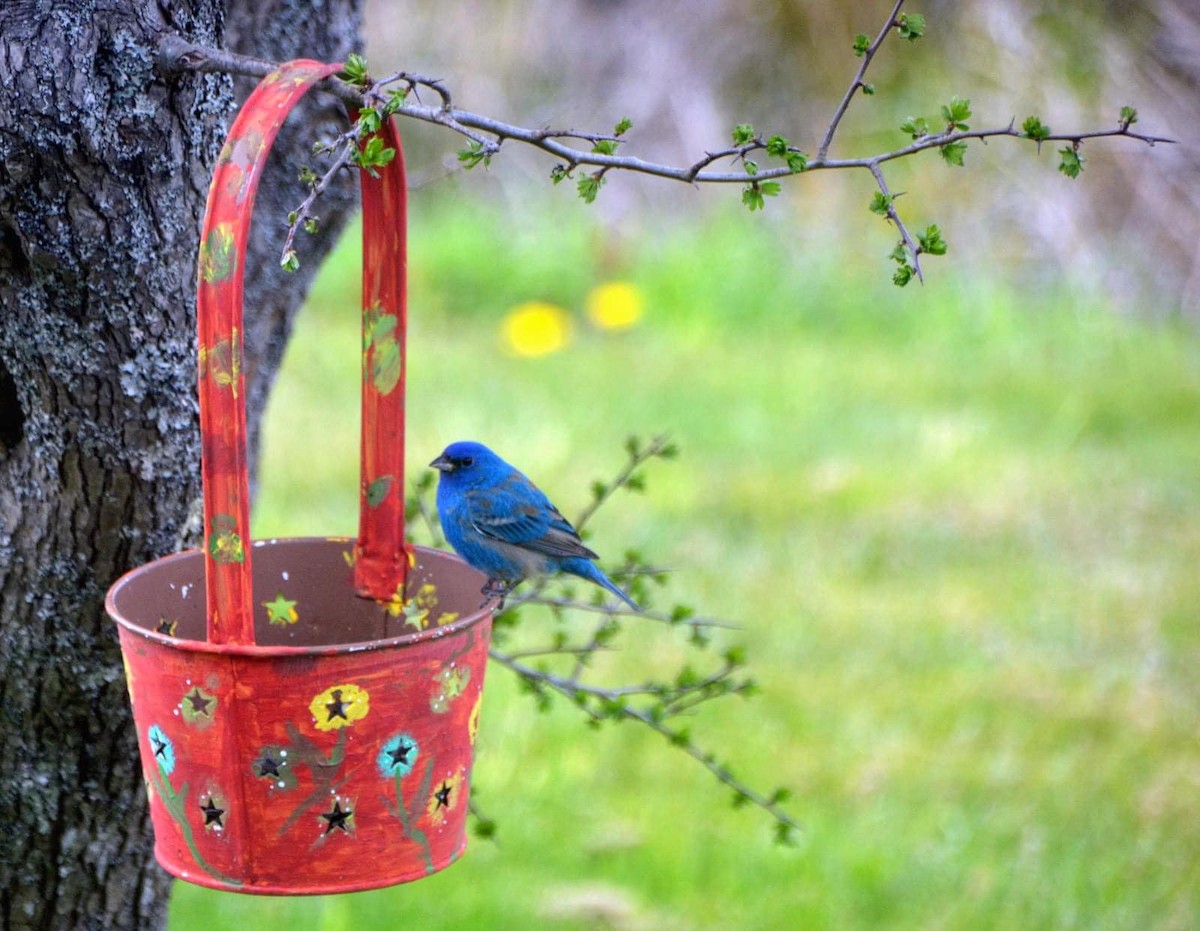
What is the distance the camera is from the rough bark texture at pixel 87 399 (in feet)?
5.88

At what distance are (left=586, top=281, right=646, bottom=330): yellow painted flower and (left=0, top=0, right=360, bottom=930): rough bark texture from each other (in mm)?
5186

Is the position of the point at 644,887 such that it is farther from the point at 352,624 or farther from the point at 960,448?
the point at 960,448

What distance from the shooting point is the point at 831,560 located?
5074 mm

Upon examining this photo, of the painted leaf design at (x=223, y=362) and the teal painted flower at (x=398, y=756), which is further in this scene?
the teal painted flower at (x=398, y=756)

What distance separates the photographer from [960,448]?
19.4 feet

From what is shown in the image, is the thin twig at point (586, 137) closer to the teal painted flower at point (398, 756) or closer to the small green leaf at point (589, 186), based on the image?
the small green leaf at point (589, 186)

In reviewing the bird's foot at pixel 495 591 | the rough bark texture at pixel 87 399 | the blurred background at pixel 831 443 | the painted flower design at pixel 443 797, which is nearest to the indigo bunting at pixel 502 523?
the bird's foot at pixel 495 591

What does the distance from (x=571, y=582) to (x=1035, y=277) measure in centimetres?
406

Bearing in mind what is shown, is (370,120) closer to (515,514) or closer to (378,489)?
(378,489)

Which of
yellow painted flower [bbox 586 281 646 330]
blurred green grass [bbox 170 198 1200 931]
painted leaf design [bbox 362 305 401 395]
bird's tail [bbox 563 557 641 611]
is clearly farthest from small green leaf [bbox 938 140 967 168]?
yellow painted flower [bbox 586 281 646 330]

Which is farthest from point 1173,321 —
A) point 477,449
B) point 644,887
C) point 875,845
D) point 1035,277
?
point 477,449

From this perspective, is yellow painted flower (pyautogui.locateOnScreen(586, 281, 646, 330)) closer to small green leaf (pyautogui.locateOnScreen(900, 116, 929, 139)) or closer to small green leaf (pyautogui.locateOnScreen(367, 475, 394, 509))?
small green leaf (pyautogui.locateOnScreen(367, 475, 394, 509))

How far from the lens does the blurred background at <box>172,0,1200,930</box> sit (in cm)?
355

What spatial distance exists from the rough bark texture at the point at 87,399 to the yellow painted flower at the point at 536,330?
16.0ft
